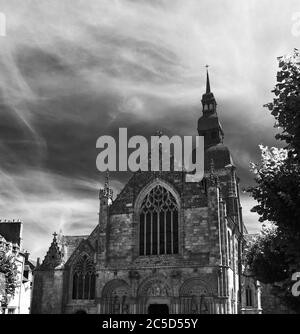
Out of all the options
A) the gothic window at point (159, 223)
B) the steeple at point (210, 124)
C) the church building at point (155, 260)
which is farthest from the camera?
the steeple at point (210, 124)

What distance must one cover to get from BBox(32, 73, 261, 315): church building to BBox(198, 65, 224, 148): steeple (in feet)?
68.5

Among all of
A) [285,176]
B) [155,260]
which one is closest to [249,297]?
[155,260]

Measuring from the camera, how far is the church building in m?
32.0

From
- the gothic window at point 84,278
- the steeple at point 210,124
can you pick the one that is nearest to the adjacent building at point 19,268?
the gothic window at point 84,278

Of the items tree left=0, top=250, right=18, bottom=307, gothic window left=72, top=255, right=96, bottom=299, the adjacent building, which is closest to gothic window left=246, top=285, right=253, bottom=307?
gothic window left=72, top=255, right=96, bottom=299

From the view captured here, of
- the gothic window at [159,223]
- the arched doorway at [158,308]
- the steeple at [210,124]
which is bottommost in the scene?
the arched doorway at [158,308]

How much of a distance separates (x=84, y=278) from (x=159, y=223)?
29.7ft

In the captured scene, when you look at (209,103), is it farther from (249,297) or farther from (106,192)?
(249,297)

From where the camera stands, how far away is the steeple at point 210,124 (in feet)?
189

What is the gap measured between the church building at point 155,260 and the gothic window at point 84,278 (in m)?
0.09

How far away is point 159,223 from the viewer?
114ft

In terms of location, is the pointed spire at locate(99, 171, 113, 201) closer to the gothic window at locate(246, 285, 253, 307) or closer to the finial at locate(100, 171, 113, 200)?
the finial at locate(100, 171, 113, 200)

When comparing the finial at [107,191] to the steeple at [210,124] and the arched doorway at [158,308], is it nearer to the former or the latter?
the arched doorway at [158,308]

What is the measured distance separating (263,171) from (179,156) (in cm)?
2141
